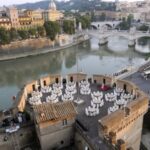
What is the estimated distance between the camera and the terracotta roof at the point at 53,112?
24.5ft

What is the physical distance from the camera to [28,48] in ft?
99.2

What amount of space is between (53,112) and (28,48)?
23573 millimetres

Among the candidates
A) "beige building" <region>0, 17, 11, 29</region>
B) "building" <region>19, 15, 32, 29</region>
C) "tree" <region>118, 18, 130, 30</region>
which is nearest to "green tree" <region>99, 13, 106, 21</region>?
"tree" <region>118, 18, 130, 30</region>

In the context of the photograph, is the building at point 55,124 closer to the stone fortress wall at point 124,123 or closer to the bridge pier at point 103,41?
the stone fortress wall at point 124,123

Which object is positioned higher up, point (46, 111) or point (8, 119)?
point (46, 111)

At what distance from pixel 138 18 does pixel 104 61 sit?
42.2 m

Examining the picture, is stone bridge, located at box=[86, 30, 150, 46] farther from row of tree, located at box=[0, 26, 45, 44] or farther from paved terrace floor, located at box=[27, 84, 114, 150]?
paved terrace floor, located at box=[27, 84, 114, 150]

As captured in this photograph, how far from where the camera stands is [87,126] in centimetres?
825

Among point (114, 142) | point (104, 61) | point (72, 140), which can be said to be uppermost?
point (114, 142)

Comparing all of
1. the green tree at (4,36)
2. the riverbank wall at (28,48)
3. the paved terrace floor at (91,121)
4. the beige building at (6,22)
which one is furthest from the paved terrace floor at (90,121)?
the beige building at (6,22)

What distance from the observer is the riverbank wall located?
→ 28.2 metres

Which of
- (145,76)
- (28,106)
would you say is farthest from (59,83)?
(145,76)

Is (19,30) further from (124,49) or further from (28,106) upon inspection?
(28,106)

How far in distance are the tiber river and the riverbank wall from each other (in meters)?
0.80
